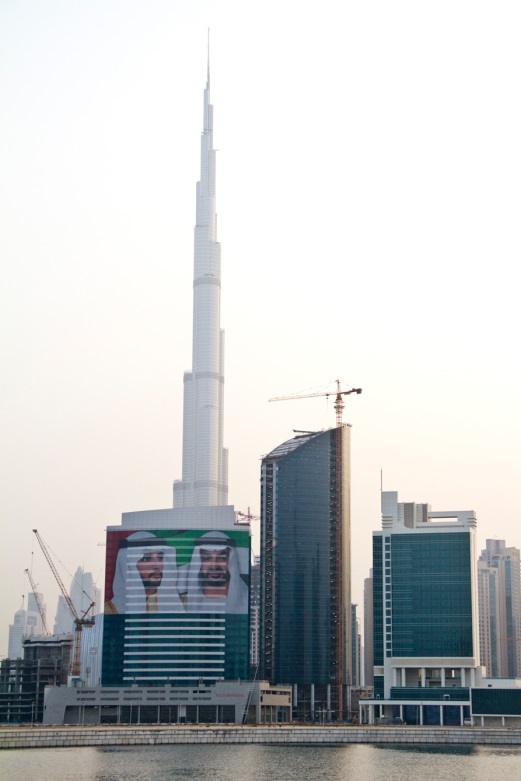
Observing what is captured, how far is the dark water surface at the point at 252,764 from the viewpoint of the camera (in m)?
152

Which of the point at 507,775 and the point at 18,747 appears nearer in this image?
the point at 507,775

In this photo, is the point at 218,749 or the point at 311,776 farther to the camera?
the point at 218,749

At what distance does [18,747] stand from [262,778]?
5991 centimetres

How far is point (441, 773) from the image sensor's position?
6294 inches

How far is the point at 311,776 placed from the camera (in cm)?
15412

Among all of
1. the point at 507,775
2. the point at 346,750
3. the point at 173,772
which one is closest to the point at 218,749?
the point at 346,750

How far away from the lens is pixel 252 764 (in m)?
170

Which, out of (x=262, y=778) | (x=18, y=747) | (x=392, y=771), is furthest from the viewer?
(x=18, y=747)

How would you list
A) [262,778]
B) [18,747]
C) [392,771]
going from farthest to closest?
[18,747] < [392,771] < [262,778]

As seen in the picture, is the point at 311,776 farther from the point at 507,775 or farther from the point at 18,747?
the point at 18,747

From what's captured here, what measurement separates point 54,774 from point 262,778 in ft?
86.2

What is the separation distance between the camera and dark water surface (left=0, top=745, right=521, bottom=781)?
500 feet

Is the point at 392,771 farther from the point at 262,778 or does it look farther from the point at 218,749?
the point at 218,749

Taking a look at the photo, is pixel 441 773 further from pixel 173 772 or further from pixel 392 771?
pixel 173 772
